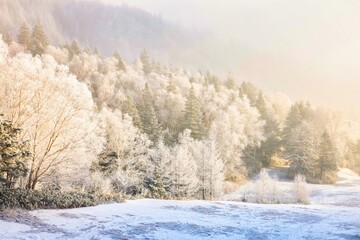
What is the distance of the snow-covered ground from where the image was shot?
40.5ft

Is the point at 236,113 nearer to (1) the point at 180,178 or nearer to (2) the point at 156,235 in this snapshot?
(1) the point at 180,178

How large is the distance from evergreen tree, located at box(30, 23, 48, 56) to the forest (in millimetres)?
313

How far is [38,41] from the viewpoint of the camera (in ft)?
308

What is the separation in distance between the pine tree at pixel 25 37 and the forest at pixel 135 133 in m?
0.27

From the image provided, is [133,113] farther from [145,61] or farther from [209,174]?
[145,61]

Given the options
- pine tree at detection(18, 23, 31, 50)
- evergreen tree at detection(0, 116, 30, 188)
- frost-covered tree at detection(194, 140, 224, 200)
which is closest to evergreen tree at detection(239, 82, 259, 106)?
frost-covered tree at detection(194, 140, 224, 200)

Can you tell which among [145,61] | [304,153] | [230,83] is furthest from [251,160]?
[145,61]

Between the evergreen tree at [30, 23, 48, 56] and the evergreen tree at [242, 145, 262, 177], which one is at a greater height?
the evergreen tree at [30, 23, 48, 56]

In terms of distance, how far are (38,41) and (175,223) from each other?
9162 cm

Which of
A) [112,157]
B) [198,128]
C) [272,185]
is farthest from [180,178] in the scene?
[198,128]

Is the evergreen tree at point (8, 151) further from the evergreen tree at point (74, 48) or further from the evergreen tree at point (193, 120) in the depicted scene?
the evergreen tree at point (74, 48)

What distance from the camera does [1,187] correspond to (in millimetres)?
14438

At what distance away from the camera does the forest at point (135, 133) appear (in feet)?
72.5

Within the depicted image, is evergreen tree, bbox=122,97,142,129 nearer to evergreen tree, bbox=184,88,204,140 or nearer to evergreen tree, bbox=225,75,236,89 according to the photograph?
evergreen tree, bbox=184,88,204,140
